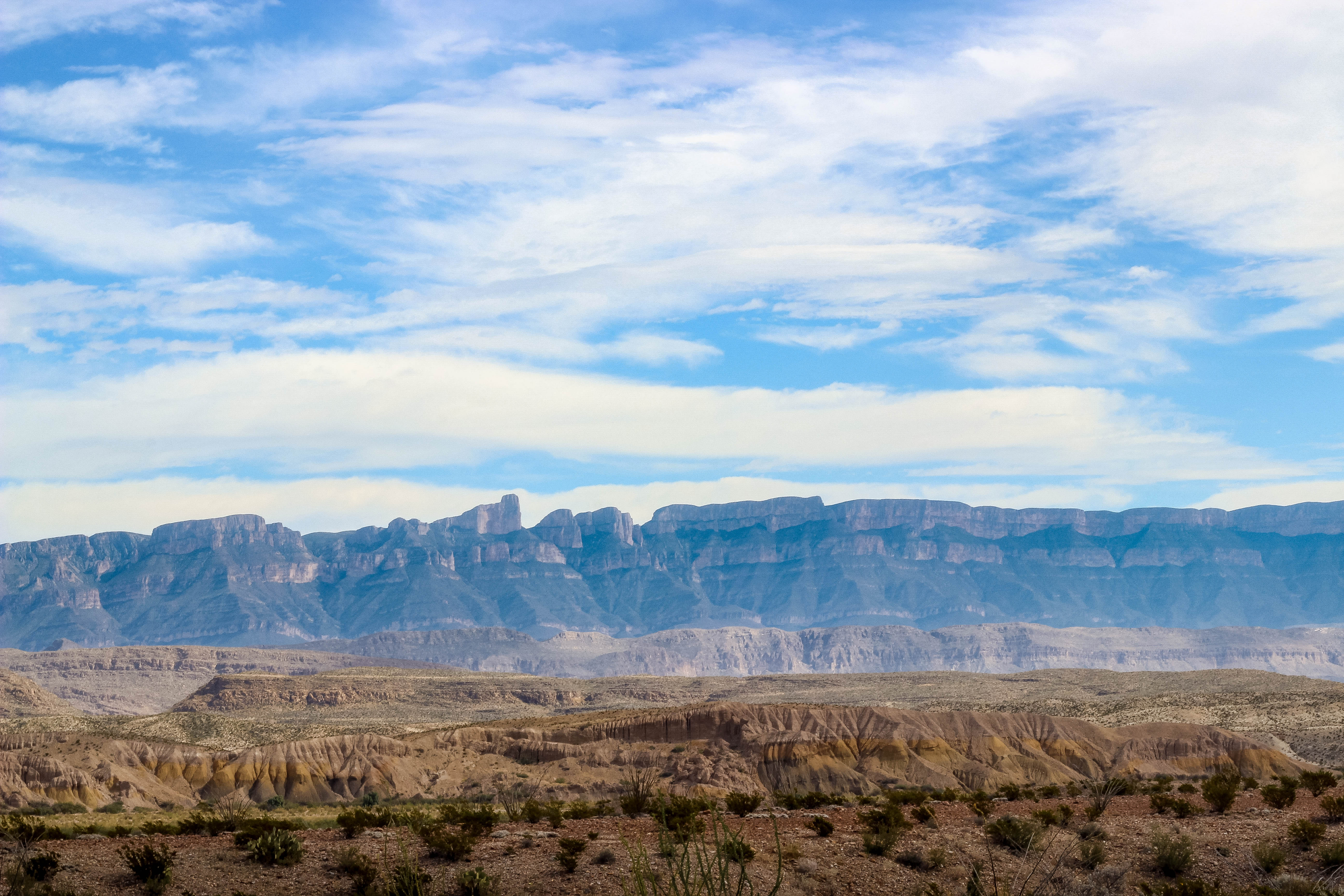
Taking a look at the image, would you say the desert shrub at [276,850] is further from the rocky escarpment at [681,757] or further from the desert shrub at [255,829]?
the rocky escarpment at [681,757]

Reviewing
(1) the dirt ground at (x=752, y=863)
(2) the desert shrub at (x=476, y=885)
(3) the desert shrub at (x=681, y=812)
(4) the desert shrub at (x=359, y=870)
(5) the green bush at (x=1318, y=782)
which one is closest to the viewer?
(3) the desert shrub at (x=681, y=812)

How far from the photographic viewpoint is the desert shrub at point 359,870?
22500mm

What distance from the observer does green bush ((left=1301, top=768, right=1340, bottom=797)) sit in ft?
111

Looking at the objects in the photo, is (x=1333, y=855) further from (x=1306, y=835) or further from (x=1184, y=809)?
(x=1184, y=809)

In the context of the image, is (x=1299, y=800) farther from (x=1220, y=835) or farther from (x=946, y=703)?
(x=946, y=703)

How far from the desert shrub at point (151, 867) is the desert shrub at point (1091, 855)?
17625mm

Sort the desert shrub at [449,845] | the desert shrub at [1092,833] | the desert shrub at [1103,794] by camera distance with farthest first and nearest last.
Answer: the desert shrub at [1103,794]
the desert shrub at [1092,833]
the desert shrub at [449,845]

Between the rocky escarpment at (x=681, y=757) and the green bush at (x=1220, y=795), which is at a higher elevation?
the green bush at (x=1220, y=795)

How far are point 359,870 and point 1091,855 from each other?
14647mm

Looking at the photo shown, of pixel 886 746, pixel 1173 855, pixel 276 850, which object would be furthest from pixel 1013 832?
pixel 886 746

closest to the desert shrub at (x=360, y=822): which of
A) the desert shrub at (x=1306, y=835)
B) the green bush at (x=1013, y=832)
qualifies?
the green bush at (x=1013, y=832)

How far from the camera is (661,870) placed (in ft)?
74.5

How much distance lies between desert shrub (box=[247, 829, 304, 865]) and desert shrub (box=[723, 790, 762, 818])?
10.8 meters

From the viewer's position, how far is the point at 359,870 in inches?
912
